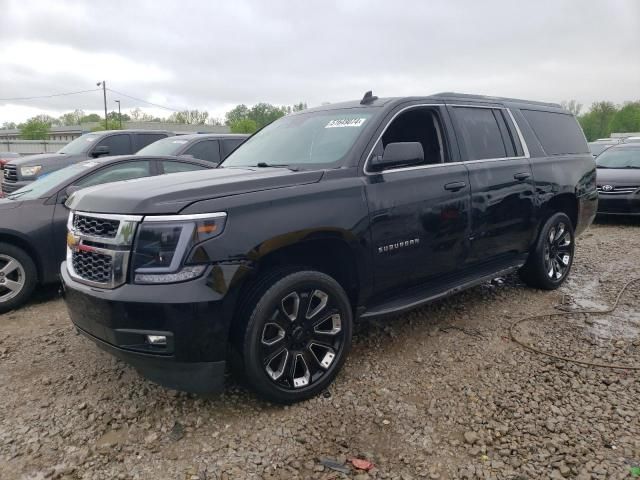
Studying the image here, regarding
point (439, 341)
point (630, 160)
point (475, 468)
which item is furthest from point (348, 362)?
point (630, 160)

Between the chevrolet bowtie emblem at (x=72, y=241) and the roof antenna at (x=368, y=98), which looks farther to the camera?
the roof antenna at (x=368, y=98)

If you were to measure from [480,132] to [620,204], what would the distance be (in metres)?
6.68

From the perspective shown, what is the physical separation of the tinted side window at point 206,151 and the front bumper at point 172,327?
232 inches

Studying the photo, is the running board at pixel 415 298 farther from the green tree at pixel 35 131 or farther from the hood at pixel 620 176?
the green tree at pixel 35 131

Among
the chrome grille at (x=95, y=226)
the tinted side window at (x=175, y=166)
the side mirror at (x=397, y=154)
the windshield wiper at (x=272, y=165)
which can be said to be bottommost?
the chrome grille at (x=95, y=226)

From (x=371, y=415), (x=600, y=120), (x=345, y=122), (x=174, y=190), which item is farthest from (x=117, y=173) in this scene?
(x=600, y=120)

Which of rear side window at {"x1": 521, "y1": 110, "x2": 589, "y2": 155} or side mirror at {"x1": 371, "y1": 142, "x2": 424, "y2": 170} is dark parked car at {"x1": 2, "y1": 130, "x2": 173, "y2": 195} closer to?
side mirror at {"x1": 371, "y1": 142, "x2": 424, "y2": 170}

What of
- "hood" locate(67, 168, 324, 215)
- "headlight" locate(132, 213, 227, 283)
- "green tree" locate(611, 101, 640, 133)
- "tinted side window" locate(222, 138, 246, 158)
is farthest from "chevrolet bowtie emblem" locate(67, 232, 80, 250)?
"green tree" locate(611, 101, 640, 133)

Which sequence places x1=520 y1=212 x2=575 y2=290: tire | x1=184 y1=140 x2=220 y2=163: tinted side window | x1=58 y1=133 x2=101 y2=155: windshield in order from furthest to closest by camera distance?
x1=58 y1=133 x2=101 y2=155: windshield, x1=184 y1=140 x2=220 y2=163: tinted side window, x1=520 y1=212 x2=575 y2=290: tire

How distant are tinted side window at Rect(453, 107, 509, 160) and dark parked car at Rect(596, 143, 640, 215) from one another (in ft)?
20.8

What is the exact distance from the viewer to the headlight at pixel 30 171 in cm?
837

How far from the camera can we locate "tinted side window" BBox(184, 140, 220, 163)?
327 inches

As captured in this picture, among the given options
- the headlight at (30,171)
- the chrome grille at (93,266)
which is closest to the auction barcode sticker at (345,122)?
the chrome grille at (93,266)

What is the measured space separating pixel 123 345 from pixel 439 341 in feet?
7.97
